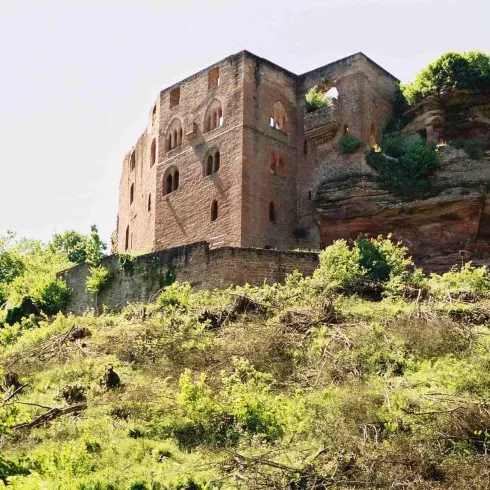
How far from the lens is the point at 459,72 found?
34312 mm

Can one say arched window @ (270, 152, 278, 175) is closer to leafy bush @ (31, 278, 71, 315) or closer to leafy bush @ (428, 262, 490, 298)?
leafy bush @ (31, 278, 71, 315)

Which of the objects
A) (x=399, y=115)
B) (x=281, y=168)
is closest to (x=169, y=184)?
(x=281, y=168)

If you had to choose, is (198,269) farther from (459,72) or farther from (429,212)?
(459,72)

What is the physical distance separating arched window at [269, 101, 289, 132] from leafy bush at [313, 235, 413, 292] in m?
9.00

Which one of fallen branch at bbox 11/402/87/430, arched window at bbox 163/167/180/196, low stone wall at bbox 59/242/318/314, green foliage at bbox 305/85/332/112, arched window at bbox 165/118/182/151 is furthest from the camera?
arched window at bbox 165/118/182/151

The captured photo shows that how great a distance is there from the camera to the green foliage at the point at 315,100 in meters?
35.4

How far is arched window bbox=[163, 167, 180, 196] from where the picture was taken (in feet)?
117

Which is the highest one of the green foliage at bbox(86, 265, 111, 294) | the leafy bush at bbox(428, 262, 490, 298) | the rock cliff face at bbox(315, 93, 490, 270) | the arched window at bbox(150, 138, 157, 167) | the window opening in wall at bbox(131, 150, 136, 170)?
the window opening in wall at bbox(131, 150, 136, 170)

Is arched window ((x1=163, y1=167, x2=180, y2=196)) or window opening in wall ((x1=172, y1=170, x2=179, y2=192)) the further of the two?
arched window ((x1=163, y1=167, x2=180, y2=196))

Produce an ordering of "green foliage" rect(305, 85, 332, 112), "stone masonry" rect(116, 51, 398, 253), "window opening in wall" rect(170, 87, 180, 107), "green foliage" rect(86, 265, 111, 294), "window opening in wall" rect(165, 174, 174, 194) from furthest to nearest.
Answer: "window opening in wall" rect(170, 87, 180, 107), "window opening in wall" rect(165, 174, 174, 194), "green foliage" rect(305, 85, 332, 112), "stone masonry" rect(116, 51, 398, 253), "green foliage" rect(86, 265, 111, 294)

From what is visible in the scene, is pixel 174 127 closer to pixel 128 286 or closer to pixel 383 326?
pixel 128 286

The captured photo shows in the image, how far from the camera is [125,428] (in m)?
16.5

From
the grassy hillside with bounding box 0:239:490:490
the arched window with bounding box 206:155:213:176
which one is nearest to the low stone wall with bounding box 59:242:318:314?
the grassy hillside with bounding box 0:239:490:490

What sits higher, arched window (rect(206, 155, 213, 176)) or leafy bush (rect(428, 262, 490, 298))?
arched window (rect(206, 155, 213, 176))
